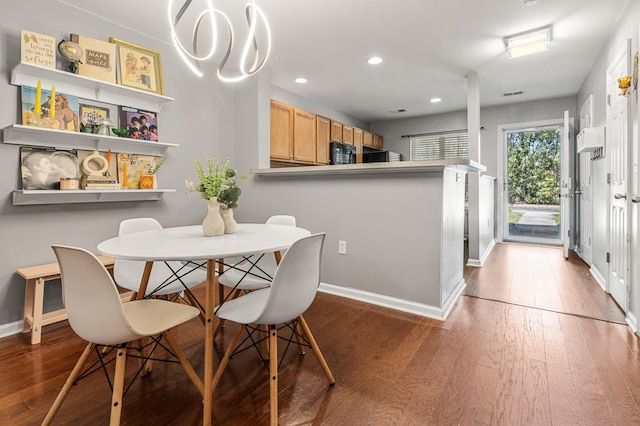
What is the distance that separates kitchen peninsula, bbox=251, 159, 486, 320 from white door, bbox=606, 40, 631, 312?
1.02 meters

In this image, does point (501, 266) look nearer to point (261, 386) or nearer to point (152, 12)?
point (261, 386)

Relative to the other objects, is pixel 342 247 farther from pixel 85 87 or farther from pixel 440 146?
pixel 440 146

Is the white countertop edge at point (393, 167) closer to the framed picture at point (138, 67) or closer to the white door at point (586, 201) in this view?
the framed picture at point (138, 67)

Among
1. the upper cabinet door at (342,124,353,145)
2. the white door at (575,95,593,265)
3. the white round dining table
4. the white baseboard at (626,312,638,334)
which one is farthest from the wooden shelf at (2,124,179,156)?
the white door at (575,95,593,265)

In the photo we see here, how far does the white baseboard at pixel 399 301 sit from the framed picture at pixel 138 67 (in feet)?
7.73

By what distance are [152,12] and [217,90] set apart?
3.38ft

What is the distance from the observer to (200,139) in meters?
3.44

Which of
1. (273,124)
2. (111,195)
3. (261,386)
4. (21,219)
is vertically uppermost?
(273,124)

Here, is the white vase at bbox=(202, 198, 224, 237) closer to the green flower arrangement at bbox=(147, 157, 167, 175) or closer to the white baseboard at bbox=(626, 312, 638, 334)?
the green flower arrangement at bbox=(147, 157, 167, 175)

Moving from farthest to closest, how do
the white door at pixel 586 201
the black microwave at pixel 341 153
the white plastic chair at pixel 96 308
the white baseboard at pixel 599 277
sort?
the black microwave at pixel 341 153 → the white door at pixel 586 201 → the white baseboard at pixel 599 277 → the white plastic chair at pixel 96 308

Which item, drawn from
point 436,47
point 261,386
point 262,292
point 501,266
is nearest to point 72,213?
point 262,292

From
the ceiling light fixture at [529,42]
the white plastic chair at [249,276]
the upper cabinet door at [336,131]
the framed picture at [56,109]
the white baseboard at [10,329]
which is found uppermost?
the ceiling light fixture at [529,42]

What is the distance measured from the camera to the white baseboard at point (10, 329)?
2.21 m

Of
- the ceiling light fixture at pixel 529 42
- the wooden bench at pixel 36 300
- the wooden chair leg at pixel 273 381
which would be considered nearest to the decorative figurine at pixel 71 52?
the wooden bench at pixel 36 300
